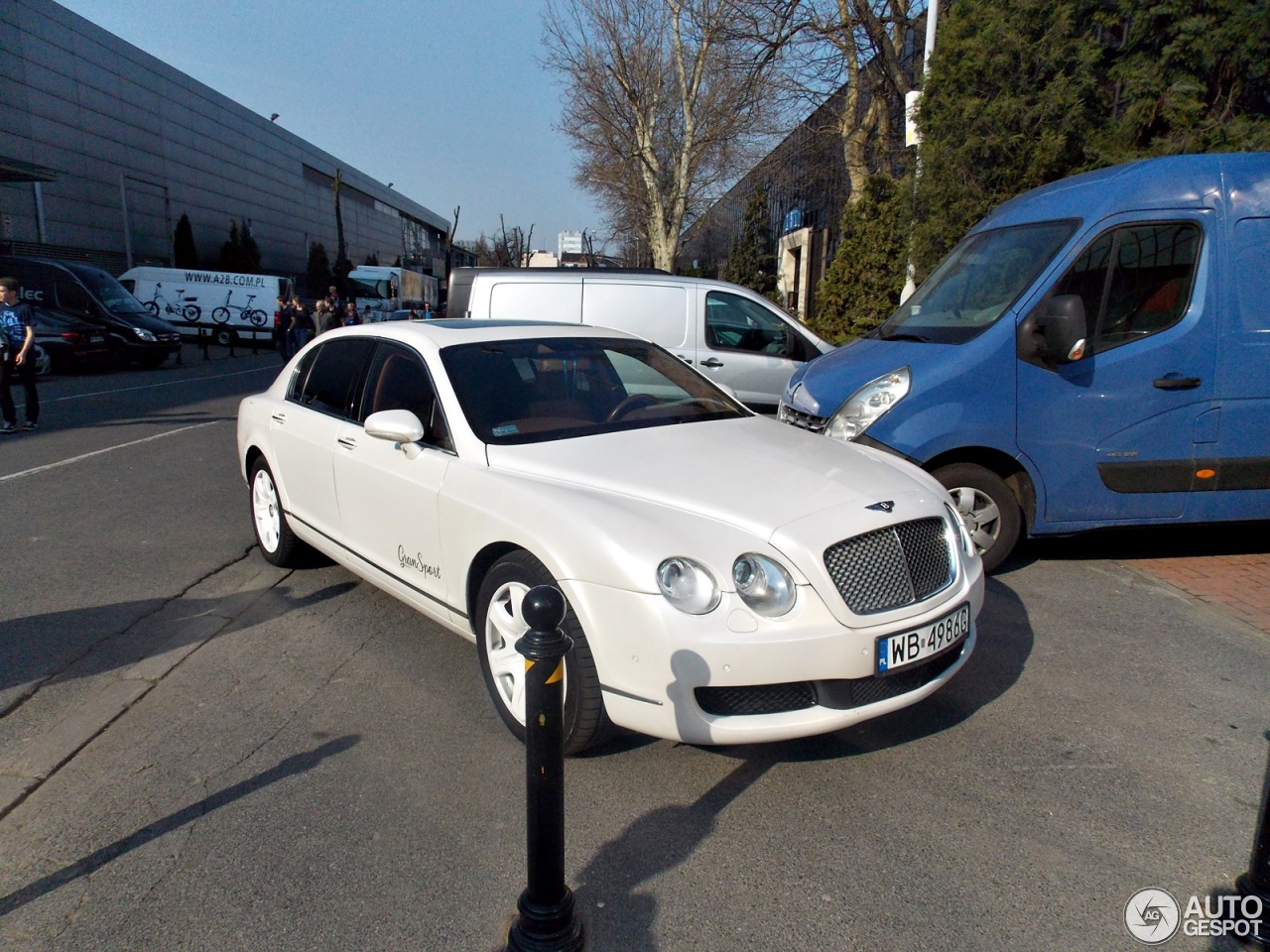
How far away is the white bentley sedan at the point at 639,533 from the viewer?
9.65 feet

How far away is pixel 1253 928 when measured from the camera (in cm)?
247

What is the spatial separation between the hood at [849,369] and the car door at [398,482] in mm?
2738

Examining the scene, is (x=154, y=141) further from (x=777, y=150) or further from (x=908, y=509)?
(x=908, y=509)

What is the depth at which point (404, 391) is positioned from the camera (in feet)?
14.5

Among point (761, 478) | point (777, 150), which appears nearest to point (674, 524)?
point (761, 478)

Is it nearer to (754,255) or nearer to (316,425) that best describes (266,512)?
(316,425)

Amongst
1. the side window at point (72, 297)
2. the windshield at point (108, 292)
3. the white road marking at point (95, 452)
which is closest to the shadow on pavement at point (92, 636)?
the white road marking at point (95, 452)

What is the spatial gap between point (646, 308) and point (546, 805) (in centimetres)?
795

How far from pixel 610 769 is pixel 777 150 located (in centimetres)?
2801

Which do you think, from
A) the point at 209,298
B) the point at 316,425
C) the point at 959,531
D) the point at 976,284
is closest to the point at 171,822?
the point at 316,425

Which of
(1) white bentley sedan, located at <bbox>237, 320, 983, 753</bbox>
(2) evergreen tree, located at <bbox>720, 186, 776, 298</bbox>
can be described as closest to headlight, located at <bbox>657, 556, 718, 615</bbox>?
(1) white bentley sedan, located at <bbox>237, 320, 983, 753</bbox>

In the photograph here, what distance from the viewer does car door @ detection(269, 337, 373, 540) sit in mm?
4816

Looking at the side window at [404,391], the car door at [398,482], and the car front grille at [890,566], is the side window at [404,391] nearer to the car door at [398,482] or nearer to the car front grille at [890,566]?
the car door at [398,482]

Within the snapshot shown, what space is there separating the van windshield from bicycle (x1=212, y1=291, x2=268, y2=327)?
29827 mm
